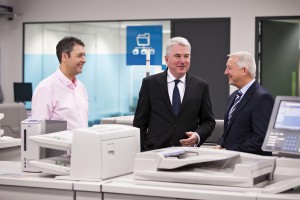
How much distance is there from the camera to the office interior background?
970 centimetres

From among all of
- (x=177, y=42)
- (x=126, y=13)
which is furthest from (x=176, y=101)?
(x=126, y=13)

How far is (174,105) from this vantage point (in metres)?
4.41

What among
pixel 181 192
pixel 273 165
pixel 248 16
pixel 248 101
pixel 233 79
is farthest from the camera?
pixel 248 16

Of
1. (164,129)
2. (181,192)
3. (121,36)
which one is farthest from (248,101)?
(121,36)

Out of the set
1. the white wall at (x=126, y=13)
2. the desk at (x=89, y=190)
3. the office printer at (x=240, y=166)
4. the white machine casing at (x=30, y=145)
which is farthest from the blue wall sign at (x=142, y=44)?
the desk at (x=89, y=190)

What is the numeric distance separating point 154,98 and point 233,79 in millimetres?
616

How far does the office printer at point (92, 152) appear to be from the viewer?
11.0 ft

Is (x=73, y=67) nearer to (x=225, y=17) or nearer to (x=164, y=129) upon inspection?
(x=164, y=129)

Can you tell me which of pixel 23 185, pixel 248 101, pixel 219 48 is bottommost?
pixel 23 185

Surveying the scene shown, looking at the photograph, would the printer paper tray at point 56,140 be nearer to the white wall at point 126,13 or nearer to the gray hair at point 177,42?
the gray hair at point 177,42

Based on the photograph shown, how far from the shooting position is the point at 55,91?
4309mm

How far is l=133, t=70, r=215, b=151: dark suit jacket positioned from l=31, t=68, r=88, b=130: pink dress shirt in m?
0.45

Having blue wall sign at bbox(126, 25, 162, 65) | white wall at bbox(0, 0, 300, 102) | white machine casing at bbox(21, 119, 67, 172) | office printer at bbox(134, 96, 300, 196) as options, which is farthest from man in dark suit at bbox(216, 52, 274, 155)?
blue wall sign at bbox(126, 25, 162, 65)

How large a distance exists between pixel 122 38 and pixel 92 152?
7.37 meters
